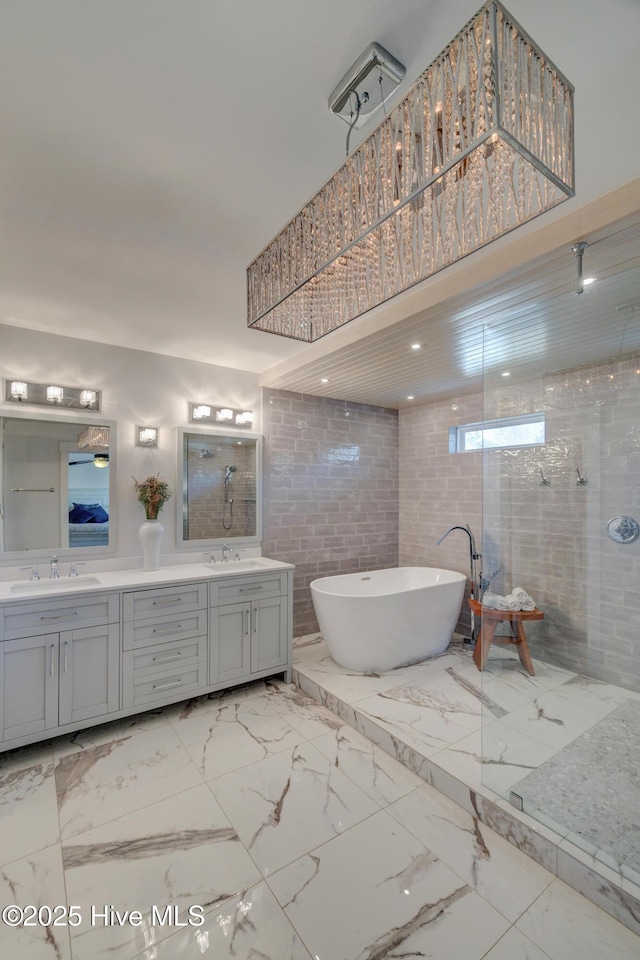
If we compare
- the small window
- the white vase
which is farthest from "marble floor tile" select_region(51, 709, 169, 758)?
the small window

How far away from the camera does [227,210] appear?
1.87 metres

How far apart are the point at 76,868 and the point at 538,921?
1.81 meters

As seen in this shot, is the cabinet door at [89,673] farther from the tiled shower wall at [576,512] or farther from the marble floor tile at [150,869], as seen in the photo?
the tiled shower wall at [576,512]

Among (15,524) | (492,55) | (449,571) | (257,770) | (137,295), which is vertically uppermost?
(137,295)

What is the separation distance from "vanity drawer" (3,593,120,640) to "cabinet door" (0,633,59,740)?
5 cm

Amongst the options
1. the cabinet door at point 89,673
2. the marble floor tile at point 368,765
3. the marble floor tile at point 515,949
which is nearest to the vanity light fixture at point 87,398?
the cabinet door at point 89,673

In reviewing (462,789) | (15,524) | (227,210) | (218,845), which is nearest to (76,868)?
(218,845)

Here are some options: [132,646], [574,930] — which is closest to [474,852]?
[574,930]

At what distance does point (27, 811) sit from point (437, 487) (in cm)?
405

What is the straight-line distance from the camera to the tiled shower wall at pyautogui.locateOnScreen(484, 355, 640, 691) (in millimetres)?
2990

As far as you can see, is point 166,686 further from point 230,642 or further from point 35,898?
point 35,898

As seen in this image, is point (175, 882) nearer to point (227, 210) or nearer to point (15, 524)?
point (15, 524)

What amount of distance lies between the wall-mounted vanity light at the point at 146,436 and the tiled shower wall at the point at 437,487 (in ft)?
9.30

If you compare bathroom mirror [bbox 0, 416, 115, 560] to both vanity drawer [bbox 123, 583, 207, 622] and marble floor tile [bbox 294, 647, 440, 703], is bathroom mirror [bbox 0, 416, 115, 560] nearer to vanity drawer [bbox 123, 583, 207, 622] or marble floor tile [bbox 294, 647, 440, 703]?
vanity drawer [bbox 123, 583, 207, 622]
